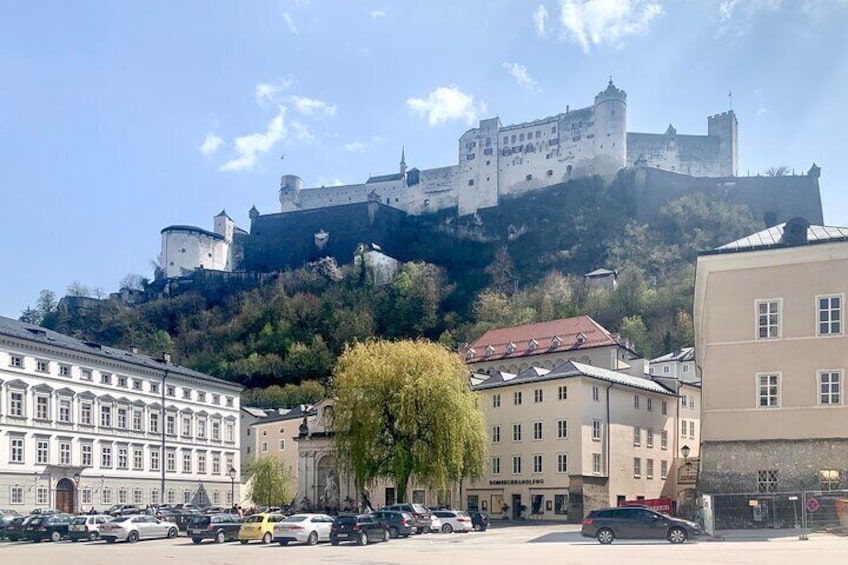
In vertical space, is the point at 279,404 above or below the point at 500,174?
below

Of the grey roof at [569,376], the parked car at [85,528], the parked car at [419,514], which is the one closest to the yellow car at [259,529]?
the parked car at [419,514]

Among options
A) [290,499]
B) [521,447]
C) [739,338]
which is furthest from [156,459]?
[739,338]

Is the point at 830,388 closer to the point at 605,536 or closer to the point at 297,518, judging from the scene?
the point at 605,536

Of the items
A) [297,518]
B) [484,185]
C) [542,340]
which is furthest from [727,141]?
[297,518]

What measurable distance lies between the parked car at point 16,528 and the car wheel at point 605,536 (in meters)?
23.7

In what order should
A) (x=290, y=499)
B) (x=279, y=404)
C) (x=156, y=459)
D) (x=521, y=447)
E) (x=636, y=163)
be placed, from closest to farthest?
(x=521, y=447), (x=156, y=459), (x=290, y=499), (x=279, y=404), (x=636, y=163)

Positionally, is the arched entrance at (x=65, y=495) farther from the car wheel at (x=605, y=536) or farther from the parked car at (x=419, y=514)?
the car wheel at (x=605, y=536)

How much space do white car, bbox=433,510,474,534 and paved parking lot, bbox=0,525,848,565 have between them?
5.14 meters

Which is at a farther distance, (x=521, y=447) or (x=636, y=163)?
(x=636, y=163)

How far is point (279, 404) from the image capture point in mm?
114750

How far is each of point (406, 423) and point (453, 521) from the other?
827cm

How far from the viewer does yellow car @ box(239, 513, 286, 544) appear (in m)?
36.2

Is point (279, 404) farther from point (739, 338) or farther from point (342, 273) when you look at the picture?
point (739, 338)

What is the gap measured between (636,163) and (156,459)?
9464cm
